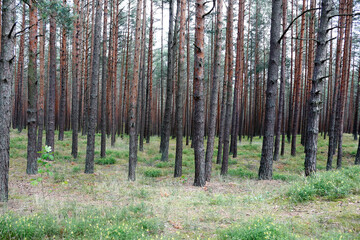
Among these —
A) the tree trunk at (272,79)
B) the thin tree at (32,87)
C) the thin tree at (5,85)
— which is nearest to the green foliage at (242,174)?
the tree trunk at (272,79)

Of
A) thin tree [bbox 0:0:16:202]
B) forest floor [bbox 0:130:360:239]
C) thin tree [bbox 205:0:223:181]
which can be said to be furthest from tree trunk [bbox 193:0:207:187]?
thin tree [bbox 0:0:16:202]

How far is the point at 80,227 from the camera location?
168 inches

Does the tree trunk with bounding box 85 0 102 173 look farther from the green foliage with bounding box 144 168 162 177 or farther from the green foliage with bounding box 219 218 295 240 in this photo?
the green foliage with bounding box 219 218 295 240

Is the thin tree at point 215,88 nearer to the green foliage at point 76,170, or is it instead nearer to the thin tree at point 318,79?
the thin tree at point 318,79

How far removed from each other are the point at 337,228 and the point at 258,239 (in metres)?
1.77

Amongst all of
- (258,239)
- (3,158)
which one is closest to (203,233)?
(258,239)

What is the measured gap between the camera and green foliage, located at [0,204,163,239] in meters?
3.93

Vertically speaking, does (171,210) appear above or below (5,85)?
below

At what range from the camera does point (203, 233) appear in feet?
14.3

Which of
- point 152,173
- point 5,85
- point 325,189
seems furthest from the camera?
point 152,173

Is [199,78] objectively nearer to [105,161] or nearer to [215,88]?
[215,88]

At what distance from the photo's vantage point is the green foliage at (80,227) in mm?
3930

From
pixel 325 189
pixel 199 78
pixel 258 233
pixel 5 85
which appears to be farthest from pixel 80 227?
pixel 325 189

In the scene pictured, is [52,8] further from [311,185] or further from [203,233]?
[311,185]
